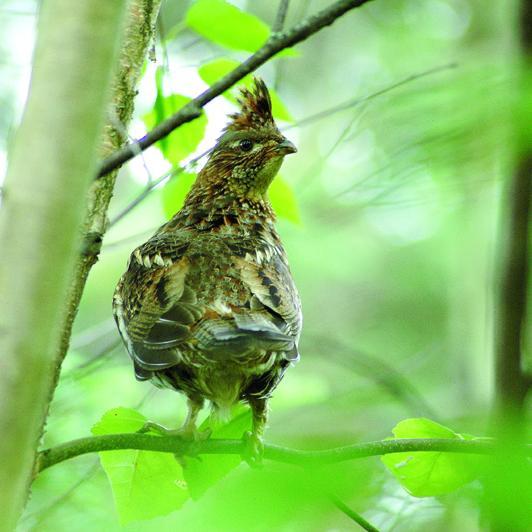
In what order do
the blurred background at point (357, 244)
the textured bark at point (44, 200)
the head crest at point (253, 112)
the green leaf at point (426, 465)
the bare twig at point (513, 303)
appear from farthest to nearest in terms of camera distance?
the head crest at point (253, 112), the green leaf at point (426, 465), the blurred background at point (357, 244), the bare twig at point (513, 303), the textured bark at point (44, 200)

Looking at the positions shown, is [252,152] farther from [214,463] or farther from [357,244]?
[357,244]

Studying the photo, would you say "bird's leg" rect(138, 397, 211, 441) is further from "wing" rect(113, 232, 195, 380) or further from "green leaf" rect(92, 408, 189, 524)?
"wing" rect(113, 232, 195, 380)

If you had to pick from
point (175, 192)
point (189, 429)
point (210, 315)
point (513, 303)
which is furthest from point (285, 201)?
point (513, 303)

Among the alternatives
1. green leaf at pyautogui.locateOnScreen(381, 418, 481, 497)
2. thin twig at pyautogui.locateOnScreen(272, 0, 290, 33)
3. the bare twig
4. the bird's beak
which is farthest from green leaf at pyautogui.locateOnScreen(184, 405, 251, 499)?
the bird's beak

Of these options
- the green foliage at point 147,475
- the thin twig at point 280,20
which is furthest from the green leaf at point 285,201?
the green foliage at point 147,475

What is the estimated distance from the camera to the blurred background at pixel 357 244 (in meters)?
2.35

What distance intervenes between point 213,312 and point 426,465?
1430mm

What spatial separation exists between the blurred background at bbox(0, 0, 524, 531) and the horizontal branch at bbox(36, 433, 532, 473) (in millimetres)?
84

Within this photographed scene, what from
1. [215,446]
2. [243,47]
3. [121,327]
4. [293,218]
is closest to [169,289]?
[121,327]

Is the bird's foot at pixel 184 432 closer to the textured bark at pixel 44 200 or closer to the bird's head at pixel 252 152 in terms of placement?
the textured bark at pixel 44 200

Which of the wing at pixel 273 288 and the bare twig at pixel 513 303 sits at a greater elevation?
the bare twig at pixel 513 303

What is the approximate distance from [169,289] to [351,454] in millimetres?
1946

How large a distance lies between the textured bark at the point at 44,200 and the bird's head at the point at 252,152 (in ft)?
12.6

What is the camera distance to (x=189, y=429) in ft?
12.4
